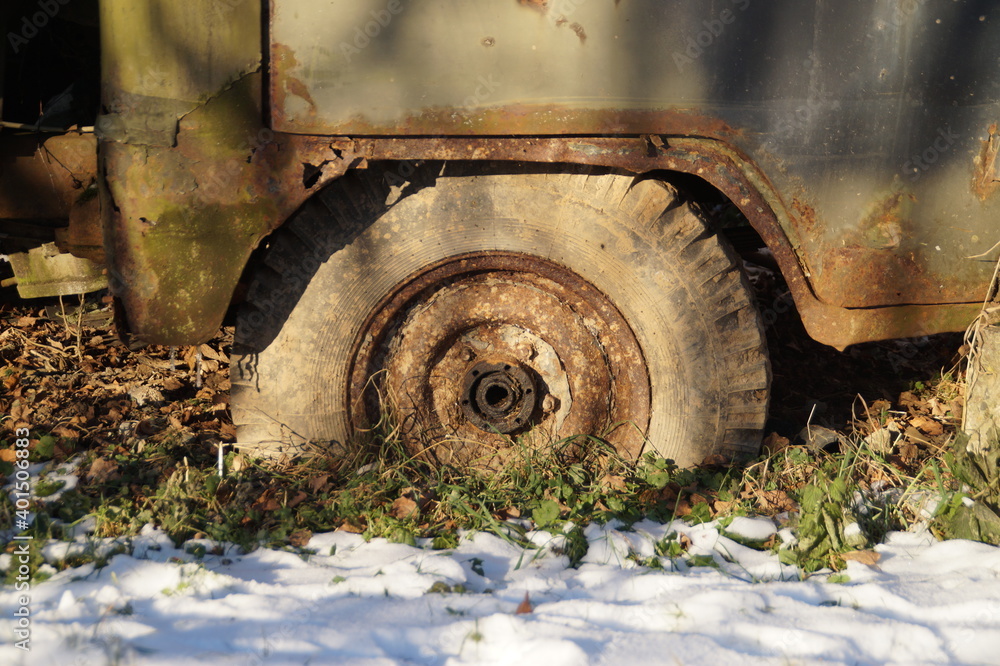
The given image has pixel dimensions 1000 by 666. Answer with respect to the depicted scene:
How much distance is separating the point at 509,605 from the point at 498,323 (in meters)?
1.09

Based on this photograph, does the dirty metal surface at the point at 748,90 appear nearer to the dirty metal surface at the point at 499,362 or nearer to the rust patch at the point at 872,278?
the rust patch at the point at 872,278

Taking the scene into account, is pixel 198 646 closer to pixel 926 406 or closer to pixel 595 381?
pixel 595 381

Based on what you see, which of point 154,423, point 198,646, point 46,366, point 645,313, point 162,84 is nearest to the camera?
point 198,646

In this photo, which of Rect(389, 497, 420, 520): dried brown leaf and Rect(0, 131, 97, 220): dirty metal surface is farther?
Rect(0, 131, 97, 220): dirty metal surface

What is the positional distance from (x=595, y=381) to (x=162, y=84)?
1694mm

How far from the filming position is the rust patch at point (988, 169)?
7.91 feet

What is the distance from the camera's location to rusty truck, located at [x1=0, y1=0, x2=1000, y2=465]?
225 centimetres

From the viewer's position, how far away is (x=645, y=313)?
258cm

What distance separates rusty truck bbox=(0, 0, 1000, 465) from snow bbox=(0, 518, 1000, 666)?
1.87 ft

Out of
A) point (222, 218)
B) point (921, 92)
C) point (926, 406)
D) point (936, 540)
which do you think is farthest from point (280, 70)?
point (926, 406)

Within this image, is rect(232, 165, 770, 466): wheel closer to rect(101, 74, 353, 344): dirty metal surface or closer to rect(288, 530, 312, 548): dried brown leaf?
rect(101, 74, 353, 344): dirty metal surface
